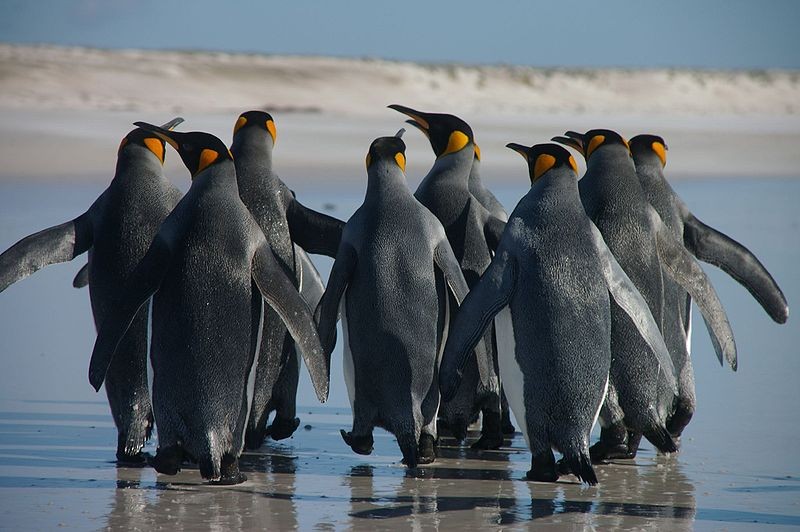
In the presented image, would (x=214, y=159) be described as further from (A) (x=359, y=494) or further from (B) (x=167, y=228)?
(A) (x=359, y=494)

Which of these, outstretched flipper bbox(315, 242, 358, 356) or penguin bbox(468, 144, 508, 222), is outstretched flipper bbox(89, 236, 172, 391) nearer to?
outstretched flipper bbox(315, 242, 358, 356)

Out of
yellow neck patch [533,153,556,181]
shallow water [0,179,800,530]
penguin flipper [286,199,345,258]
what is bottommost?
shallow water [0,179,800,530]

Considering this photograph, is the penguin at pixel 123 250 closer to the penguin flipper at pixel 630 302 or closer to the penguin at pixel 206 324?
the penguin at pixel 206 324

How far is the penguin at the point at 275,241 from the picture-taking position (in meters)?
5.32

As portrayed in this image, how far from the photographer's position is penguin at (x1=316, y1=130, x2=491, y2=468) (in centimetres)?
493

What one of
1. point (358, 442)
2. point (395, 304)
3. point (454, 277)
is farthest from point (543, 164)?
point (358, 442)

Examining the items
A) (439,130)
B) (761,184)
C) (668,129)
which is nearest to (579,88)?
(668,129)

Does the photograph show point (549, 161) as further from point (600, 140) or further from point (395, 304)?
point (395, 304)

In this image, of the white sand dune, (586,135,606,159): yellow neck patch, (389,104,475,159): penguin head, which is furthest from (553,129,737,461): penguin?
the white sand dune

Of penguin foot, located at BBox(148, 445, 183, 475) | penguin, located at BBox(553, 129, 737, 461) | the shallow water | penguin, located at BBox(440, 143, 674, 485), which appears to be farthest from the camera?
penguin, located at BBox(553, 129, 737, 461)

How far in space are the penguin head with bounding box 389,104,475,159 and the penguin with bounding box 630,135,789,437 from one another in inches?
31.8

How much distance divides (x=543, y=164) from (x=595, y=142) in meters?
0.64

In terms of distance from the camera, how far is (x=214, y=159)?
4.93m

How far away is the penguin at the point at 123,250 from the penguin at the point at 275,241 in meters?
0.37
